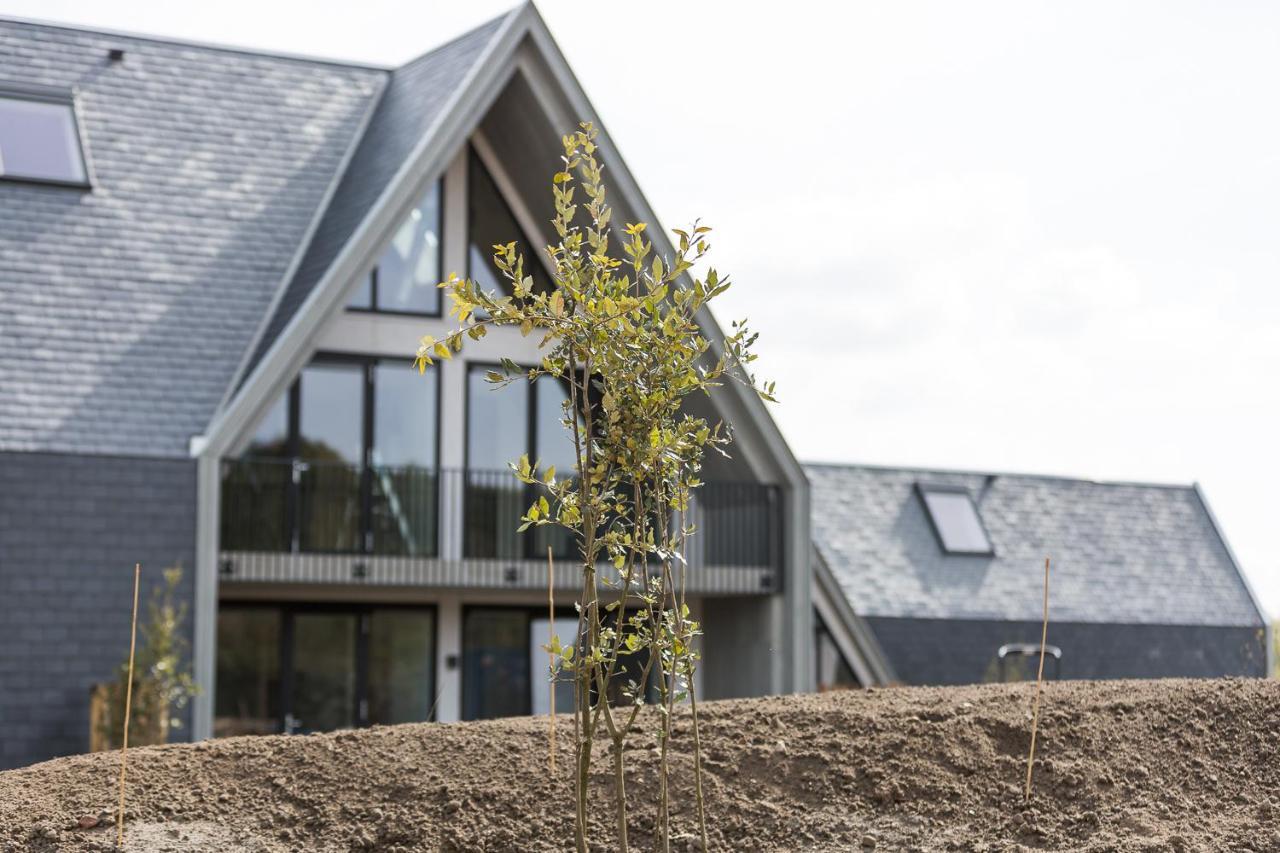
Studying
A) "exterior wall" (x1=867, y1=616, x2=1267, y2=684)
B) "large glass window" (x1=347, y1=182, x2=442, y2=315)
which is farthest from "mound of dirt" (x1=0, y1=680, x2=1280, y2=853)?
"exterior wall" (x1=867, y1=616, x2=1267, y2=684)

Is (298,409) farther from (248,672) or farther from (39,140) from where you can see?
(39,140)

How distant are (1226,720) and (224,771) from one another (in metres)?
5.16

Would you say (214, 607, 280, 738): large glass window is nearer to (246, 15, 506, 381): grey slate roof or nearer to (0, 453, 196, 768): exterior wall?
(0, 453, 196, 768): exterior wall

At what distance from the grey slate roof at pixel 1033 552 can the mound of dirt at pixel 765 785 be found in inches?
609

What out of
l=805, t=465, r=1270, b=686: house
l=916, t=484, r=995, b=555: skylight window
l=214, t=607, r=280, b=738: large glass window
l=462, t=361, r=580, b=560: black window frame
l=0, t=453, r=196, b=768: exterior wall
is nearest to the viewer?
l=0, t=453, r=196, b=768: exterior wall

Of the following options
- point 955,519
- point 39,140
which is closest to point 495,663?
point 39,140

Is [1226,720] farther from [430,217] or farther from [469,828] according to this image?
[430,217]

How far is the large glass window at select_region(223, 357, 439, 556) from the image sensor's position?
16.1 metres

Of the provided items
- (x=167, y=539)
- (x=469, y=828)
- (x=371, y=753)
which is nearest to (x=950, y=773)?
(x=469, y=828)

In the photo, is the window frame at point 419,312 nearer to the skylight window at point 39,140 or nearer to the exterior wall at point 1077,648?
the skylight window at point 39,140

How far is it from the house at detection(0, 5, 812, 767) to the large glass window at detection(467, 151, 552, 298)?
0.03m

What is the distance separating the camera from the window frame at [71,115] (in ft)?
54.3

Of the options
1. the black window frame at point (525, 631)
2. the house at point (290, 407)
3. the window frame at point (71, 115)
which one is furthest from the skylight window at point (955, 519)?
the window frame at point (71, 115)

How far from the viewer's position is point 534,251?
18.5 metres
